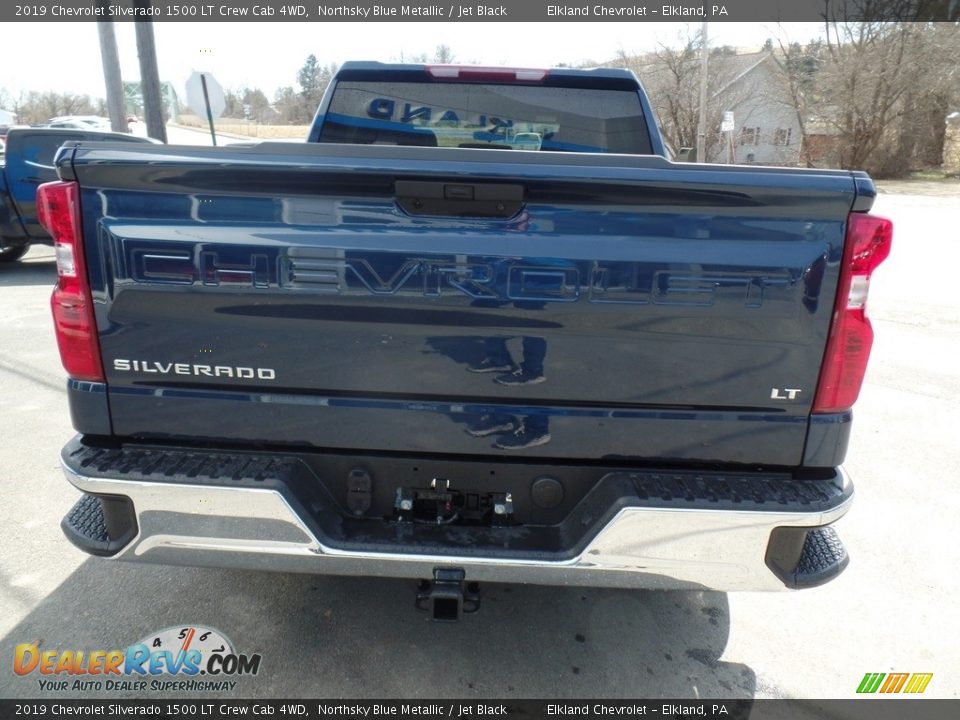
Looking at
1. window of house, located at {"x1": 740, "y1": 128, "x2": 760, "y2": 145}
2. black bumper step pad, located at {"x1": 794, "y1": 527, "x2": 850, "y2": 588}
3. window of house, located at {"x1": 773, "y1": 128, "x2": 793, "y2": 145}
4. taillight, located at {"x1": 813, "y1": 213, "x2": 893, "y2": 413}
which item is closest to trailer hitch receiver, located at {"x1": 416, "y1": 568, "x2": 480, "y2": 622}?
black bumper step pad, located at {"x1": 794, "y1": 527, "x2": 850, "y2": 588}

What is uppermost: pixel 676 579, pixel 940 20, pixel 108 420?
pixel 940 20

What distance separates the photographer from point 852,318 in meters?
1.94

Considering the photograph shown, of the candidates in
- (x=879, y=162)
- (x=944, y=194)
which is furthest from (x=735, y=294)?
(x=879, y=162)

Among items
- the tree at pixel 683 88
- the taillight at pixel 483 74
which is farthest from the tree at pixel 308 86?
the taillight at pixel 483 74

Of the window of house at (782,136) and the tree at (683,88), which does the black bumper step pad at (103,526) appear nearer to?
the tree at (683,88)

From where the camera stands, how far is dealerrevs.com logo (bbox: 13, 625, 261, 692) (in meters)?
2.42

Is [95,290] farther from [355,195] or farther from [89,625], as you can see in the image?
[89,625]

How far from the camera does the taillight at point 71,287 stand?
6.37 feet

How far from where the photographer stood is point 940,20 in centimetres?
3216

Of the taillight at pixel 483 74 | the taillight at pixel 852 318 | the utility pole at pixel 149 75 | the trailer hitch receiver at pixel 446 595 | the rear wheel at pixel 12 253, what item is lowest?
the rear wheel at pixel 12 253

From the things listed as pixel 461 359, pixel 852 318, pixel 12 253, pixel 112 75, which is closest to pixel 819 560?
pixel 852 318

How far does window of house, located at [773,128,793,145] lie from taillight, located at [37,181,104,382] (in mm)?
45494

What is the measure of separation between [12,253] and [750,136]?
44.4 metres

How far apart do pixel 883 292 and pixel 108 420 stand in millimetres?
10357
